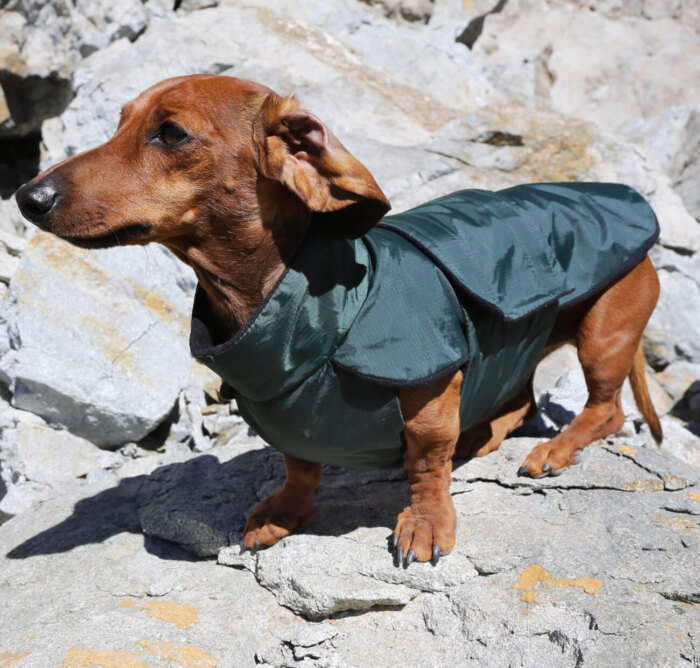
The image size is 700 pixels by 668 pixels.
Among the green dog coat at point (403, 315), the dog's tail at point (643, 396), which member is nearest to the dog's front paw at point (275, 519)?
the green dog coat at point (403, 315)

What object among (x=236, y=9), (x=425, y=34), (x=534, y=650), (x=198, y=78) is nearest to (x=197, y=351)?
(x=198, y=78)

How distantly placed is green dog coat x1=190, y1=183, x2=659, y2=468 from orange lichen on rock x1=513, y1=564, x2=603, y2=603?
2.08 feet

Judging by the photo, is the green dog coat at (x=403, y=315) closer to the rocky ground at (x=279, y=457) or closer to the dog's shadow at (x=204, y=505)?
the dog's shadow at (x=204, y=505)

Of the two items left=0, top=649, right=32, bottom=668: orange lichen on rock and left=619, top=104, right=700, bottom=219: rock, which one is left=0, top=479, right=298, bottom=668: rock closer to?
left=0, top=649, right=32, bottom=668: orange lichen on rock

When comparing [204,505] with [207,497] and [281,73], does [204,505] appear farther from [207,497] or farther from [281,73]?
[281,73]

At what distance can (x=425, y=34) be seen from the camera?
335 inches

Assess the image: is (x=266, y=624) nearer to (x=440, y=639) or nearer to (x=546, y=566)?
(x=440, y=639)

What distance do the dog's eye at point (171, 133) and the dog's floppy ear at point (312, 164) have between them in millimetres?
223

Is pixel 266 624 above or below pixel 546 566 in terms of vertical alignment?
below

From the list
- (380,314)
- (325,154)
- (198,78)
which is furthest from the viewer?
(380,314)

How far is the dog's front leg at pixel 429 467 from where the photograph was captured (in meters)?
2.82

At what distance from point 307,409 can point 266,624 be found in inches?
32.2

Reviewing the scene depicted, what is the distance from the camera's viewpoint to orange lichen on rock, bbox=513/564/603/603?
8.82ft

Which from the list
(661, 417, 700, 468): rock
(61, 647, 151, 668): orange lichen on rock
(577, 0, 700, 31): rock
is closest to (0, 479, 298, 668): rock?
(61, 647, 151, 668): orange lichen on rock
